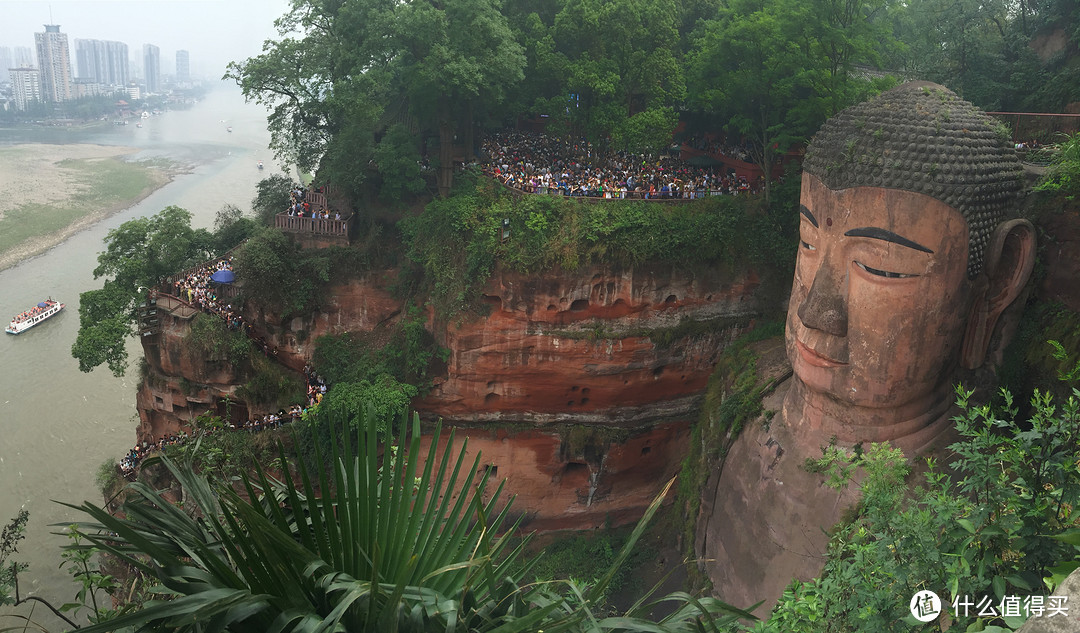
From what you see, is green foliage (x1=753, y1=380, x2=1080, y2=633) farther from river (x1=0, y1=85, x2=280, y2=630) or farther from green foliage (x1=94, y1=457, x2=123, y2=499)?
green foliage (x1=94, y1=457, x2=123, y2=499)

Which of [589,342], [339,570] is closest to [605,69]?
[589,342]

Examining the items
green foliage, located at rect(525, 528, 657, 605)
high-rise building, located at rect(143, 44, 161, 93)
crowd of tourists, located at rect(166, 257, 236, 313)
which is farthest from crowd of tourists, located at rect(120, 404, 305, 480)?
high-rise building, located at rect(143, 44, 161, 93)

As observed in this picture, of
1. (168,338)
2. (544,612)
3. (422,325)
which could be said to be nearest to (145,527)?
(544,612)

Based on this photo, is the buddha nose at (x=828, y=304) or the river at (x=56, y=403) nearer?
the buddha nose at (x=828, y=304)

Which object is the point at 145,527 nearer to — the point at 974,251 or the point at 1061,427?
the point at 1061,427

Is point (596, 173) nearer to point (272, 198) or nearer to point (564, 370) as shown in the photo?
point (564, 370)

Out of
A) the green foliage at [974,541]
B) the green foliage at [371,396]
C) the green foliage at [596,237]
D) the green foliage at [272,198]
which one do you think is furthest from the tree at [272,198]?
the green foliage at [974,541]

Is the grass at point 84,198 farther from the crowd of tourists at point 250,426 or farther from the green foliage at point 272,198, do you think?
the crowd of tourists at point 250,426
